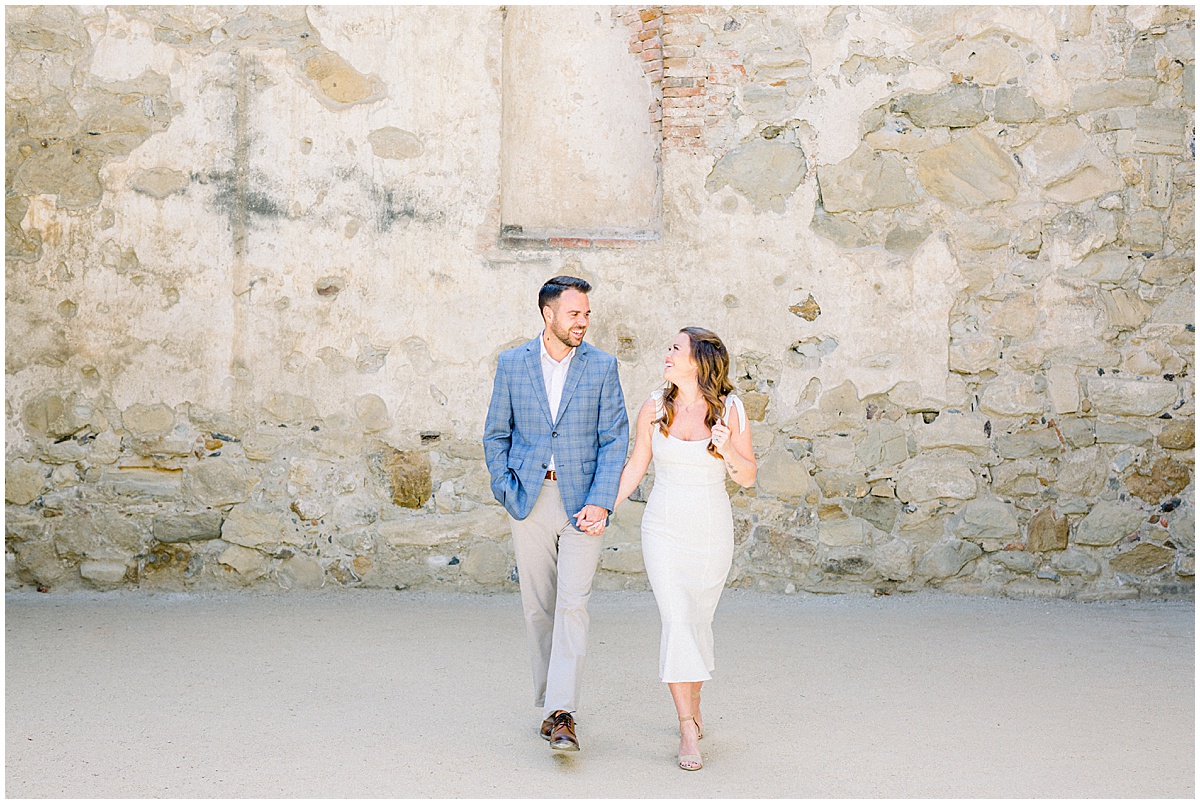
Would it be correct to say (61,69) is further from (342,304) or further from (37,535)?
(37,535)

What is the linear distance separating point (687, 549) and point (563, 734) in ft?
2.36

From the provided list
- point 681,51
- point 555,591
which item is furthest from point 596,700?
point 681,51

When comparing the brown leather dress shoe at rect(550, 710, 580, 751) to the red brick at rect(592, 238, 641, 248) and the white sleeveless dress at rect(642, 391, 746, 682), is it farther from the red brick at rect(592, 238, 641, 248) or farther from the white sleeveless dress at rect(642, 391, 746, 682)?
the red brick at rect(592, 238, 641, 248)

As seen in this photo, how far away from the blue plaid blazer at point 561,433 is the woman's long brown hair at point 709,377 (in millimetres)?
207

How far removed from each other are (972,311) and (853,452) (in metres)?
1.00

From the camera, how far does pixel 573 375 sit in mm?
4078

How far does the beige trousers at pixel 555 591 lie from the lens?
3.90 metres

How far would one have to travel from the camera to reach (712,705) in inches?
174

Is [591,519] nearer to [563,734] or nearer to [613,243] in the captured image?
[563,734]

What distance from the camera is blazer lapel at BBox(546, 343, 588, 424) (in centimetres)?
405

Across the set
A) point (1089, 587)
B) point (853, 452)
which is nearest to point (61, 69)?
Result: point (853, 452)

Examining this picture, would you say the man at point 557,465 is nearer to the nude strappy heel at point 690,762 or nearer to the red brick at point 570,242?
the nude strappy heel at point 690,762

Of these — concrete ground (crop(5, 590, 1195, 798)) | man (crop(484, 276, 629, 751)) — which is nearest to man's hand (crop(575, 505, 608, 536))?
man (crop(484, 276, 629, 751))

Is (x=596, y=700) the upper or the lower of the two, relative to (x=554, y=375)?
lower
